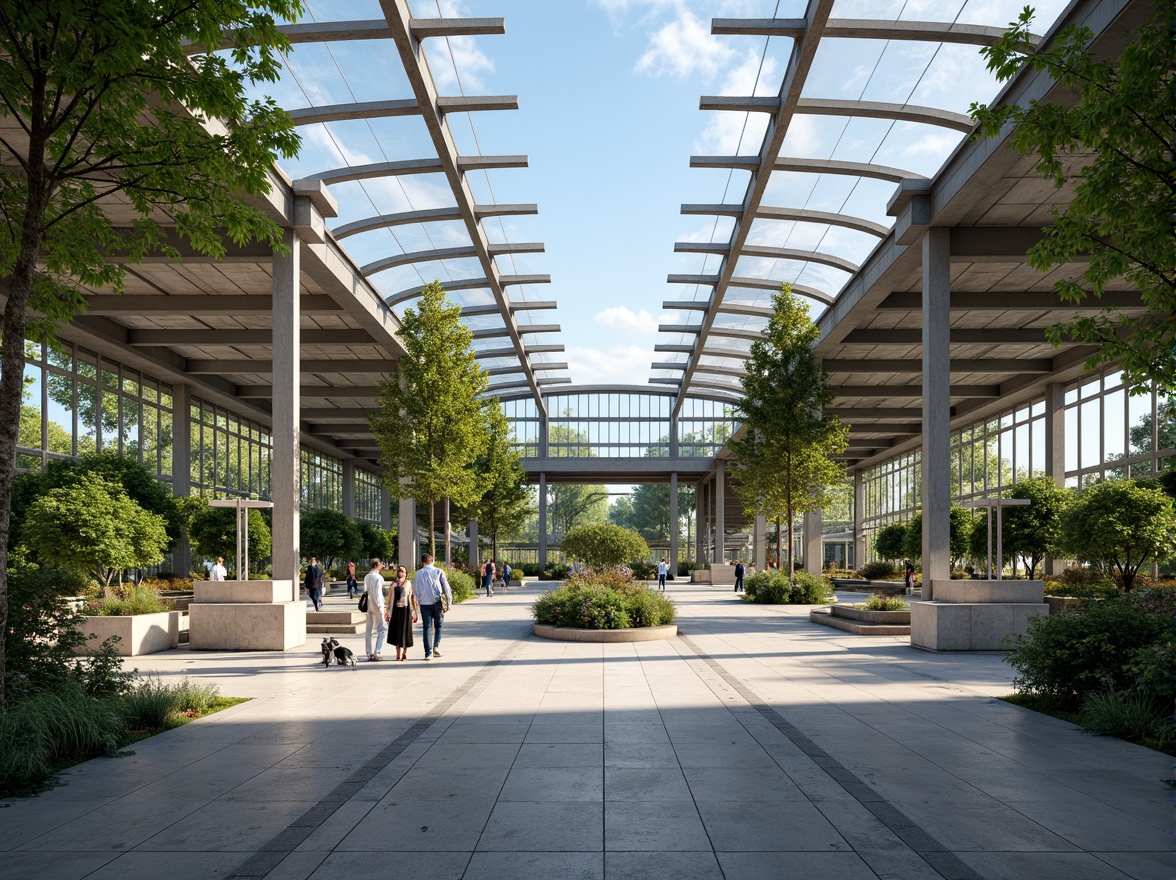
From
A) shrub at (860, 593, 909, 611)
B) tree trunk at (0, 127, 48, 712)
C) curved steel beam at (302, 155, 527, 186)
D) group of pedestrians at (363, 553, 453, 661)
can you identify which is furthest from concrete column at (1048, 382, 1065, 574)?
tree trunk at (0, 127, 48, 712)

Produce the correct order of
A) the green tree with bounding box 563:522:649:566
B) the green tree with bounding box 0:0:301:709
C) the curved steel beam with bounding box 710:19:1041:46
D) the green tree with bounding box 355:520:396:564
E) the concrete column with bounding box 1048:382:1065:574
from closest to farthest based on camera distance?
the green tree with bounding box 0:0:301:709, the curved steel beam with bounding box 710:19:1041:46, the concrete column with bounding box 1048:382:1065:574, the green tree with bounding box 563:522:649:566, the green tree with bounding box 355:520:396:564

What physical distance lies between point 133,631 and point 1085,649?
1457cm

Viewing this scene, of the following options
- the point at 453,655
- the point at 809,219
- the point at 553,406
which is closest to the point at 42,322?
the point at 453,655

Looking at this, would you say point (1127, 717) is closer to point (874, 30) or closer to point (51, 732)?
point (51, 732)

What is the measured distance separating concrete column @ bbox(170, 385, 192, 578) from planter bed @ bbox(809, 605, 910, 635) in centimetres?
2312

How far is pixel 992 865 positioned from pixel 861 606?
54.0 feet

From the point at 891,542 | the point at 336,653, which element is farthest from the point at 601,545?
the point at 336,653

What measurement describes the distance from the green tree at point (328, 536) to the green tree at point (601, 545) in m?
9.34

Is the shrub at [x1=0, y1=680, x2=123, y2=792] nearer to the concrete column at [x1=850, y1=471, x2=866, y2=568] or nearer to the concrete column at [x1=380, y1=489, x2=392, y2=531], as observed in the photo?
the concrete column at [x1=380, y1=489, x2=392, y2=531]

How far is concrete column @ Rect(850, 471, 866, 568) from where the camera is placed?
63.8 m

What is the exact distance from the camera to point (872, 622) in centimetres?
1972

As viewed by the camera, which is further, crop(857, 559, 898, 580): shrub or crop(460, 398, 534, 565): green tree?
crop(857, 559, 898, 580): shrub

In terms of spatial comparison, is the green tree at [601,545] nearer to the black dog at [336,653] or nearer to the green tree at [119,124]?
the black dog at [336,653]

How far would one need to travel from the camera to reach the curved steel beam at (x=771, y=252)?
23.7 meters
